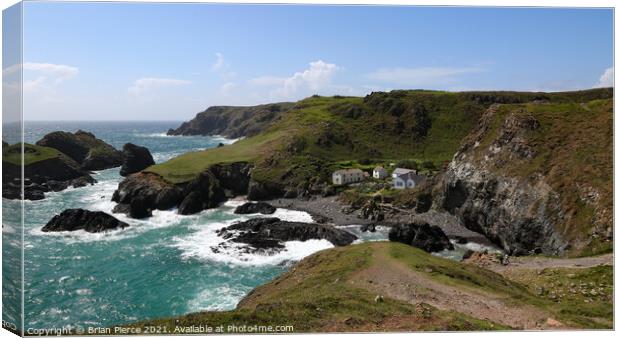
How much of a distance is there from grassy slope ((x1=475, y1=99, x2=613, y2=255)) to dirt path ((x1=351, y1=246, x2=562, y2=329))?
1204 cm

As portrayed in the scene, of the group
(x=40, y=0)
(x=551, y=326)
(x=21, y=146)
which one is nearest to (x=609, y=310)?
(x=551, y=326)

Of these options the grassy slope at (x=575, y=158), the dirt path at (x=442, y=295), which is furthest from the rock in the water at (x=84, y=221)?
the grassy slope at (x=575, y=158)

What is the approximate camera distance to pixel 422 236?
4009 cm

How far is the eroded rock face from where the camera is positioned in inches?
1437

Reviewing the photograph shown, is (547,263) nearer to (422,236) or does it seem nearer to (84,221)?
(422,236)

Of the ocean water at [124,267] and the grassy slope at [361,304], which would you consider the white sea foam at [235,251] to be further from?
the grassy slope at [361,304]

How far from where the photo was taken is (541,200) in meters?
37.3

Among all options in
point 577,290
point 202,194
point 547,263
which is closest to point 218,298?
point 577,290

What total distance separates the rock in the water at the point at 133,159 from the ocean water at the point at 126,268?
1774cm

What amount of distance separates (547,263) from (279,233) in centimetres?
2245

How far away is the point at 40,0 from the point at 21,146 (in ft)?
19.6

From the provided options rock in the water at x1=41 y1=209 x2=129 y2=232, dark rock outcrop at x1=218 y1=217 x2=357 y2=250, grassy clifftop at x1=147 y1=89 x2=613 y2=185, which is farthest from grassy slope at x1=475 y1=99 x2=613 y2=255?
rock in the water at x1=41 y1=209 x2=129 y2=232

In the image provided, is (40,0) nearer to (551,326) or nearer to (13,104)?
(13,104)

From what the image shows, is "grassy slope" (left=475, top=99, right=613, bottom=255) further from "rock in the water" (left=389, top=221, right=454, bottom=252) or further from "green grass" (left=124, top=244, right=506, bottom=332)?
"green grass" (left=124, top=244, right=506, bottom=332)
